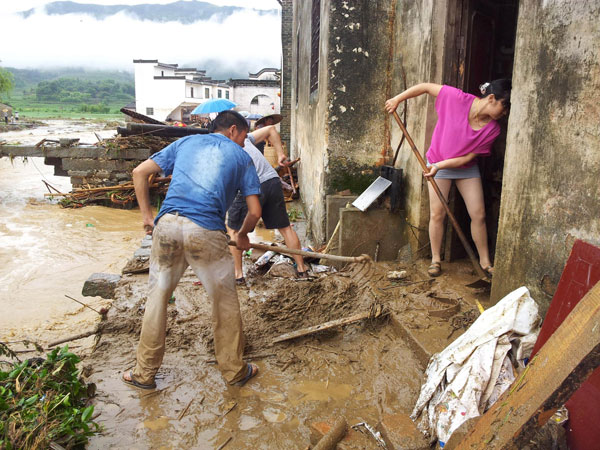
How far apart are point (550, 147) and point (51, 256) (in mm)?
7997

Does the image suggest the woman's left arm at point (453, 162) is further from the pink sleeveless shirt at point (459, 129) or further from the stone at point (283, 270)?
the stone at point (283, 270)

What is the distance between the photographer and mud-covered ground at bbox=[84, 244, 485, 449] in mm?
2926

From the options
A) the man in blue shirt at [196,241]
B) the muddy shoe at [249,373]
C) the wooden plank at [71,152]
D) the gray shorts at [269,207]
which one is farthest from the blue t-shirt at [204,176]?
the wooden plank at [71,152]

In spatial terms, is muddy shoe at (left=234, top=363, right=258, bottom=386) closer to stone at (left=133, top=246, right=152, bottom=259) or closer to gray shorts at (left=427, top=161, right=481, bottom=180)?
gray shorts at (left=427, top=161, right=481, bottom=180)

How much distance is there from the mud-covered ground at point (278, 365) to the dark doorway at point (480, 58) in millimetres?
694

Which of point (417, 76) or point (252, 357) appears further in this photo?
point (417, 76)

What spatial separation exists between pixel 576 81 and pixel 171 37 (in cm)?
20520

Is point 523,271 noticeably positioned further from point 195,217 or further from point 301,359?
point 195,217

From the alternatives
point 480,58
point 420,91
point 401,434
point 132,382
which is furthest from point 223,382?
point 480,58

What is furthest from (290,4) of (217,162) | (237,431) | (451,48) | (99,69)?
(99,69)

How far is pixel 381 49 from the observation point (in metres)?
5.62

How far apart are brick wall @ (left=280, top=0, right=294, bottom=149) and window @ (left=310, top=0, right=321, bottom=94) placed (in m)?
8.66

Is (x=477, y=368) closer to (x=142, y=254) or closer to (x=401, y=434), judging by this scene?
(x=401, y=434)

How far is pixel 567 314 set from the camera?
2.47m
